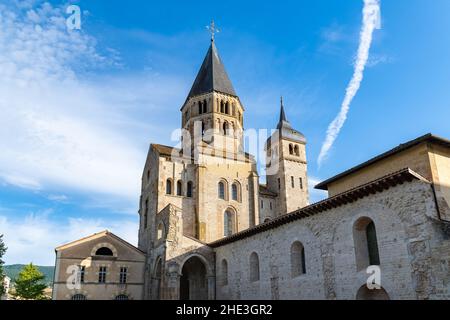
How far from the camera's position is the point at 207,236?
3127 centimetres

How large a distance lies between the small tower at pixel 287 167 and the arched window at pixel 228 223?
5935mm

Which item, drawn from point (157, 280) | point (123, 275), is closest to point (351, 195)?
point (157, 280)

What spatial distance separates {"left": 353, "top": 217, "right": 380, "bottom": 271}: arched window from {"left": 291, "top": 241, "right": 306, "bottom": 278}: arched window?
3.68 m

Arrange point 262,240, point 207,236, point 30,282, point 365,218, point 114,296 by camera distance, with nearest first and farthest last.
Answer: point 365,218 → point 262,240 → point 114,296 → point 207,236 → point 30,282

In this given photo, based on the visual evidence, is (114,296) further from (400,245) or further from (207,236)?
(400,245)

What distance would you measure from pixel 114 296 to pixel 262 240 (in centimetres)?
1261

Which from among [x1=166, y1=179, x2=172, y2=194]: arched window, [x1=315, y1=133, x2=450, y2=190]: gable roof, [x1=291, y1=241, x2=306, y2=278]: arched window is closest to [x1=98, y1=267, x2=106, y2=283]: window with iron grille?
[x1=166, y1=179, x2=172, y2=194]: arched window

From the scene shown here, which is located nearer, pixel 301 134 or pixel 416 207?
pixel 416 207

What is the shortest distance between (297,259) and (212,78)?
2541 centimetres

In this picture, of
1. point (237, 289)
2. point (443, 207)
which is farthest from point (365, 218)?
point (237, 289)

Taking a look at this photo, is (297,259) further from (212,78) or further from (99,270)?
(212,78)

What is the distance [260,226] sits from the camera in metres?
20.4

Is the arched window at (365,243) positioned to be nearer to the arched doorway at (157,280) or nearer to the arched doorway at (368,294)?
the arched doorway at (368,294)
